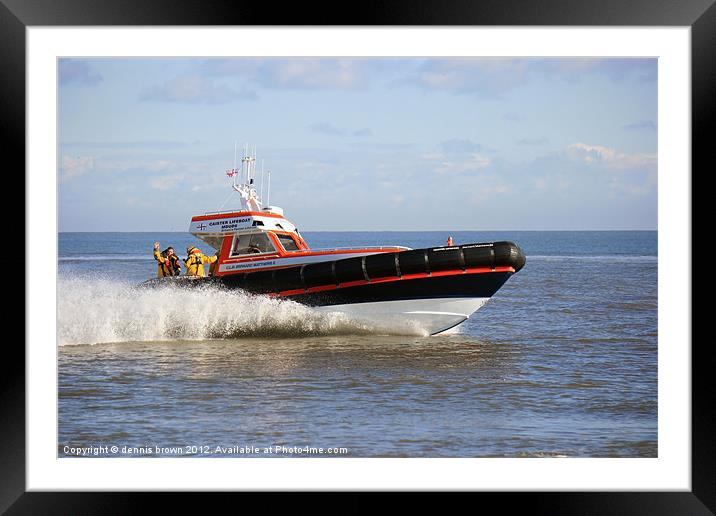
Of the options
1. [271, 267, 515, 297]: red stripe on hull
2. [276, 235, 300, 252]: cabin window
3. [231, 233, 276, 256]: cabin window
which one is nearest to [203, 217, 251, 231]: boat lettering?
[231, 233, 276, 256]: cabin window

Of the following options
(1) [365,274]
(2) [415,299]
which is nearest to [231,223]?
(1) [365,274]

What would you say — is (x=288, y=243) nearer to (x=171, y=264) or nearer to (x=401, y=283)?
(x=171, y=264)

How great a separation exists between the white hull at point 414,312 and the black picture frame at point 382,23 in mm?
5963

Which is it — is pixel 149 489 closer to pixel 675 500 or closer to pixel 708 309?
pixel 675 500

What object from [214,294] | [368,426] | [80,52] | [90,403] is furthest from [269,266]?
[80,52]

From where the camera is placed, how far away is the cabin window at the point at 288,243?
12.7 m

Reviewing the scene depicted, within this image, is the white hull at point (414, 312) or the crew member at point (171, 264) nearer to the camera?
the white hull at point (414, 312)

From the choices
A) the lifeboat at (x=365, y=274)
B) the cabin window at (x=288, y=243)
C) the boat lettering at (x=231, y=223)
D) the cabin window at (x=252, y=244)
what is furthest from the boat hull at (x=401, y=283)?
the boat lettering at (x=231, y=223)

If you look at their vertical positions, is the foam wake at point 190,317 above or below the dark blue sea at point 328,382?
above

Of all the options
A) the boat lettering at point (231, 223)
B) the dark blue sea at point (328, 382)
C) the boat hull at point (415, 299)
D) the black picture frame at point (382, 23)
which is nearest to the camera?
the black picture frame at point (382, 23)

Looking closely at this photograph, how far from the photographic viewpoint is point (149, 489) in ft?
18.3

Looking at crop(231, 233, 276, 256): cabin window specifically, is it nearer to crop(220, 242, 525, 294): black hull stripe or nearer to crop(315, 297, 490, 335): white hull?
crop(220, 242, 525, 294): black hull stripe

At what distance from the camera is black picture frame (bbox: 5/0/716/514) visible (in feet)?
18.2

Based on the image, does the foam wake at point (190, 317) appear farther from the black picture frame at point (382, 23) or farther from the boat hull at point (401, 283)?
the black picture frame at point (382, 23)
